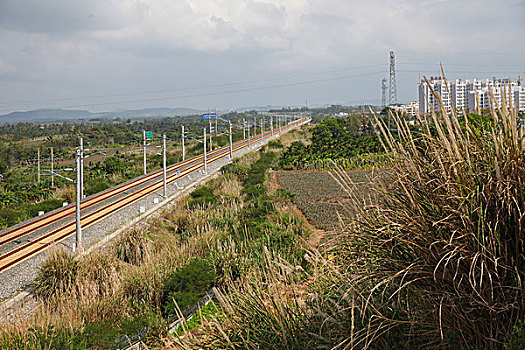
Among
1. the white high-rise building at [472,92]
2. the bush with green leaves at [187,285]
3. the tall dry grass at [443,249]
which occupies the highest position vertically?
the white high-rise building at [472,92]

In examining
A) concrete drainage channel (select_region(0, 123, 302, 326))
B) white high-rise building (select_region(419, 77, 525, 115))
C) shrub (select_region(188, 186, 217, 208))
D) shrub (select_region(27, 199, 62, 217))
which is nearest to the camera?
white high-rise building (select_region(419, 77, 525, 115))

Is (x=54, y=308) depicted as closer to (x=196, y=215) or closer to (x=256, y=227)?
(x=256, y=227)

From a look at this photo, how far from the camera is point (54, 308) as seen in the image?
8.85 metres

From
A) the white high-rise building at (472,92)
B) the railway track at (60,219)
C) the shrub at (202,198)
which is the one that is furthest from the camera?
the shrub at (202,198)

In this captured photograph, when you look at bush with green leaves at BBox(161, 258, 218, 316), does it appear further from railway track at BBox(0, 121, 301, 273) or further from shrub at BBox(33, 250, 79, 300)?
railway track at BBox(0, 121, 301, 273)

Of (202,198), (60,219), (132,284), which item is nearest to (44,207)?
(60,219)

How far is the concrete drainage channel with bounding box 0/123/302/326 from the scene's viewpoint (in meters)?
11.0

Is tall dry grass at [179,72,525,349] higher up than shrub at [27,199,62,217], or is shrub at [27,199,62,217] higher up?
tall dry grass at [179,72,525,349]

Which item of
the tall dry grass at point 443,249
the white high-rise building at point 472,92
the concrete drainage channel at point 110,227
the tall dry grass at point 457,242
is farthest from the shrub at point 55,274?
the tall dry grass at point 457,242

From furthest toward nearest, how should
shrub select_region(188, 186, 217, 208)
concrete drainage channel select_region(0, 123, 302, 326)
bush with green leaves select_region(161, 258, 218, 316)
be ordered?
shrub select_region(188, 186, 217, 208)
concrete drainage channel select_region(0, 123, 302, 326)
bush with green leaves select_region(161, 258, 218, 316)

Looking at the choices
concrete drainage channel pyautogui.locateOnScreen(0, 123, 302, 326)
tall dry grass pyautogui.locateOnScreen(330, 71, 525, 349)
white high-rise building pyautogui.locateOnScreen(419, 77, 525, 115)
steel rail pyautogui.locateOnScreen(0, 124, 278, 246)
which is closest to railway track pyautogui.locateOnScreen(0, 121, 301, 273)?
steel rail pyautogui.locateOnScreen(0, 124, 278, 246)

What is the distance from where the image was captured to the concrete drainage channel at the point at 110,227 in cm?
1099

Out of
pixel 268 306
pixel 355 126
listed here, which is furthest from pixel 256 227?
pixel 355 126

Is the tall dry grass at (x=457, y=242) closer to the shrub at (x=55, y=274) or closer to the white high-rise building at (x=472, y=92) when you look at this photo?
the white high-rise building at (x=472, y=92)
